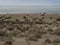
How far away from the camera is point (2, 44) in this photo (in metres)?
21.7

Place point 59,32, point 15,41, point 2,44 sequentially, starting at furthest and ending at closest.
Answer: point 59,32 < point 15,41 < point 2,44

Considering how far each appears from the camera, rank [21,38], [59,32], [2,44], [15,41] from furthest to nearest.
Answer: [59,32] → [21,38] → [15,41] → [2,44]

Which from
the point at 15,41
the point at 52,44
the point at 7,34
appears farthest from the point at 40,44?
the point at 7,34

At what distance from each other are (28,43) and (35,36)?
3.22m

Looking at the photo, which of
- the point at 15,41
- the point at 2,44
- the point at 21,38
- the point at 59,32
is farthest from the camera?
the point at 59,32

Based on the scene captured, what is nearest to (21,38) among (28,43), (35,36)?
(35,36)

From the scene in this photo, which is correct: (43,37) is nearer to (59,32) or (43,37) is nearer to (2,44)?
(59,32)

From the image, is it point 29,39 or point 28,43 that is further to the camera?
point 29,39

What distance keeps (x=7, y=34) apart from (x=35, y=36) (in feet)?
8.22

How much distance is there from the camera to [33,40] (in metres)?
24.1

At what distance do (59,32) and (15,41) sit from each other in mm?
5781

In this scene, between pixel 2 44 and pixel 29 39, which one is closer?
pixel 2 44

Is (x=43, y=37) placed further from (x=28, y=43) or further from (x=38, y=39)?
(x=28, y=43)

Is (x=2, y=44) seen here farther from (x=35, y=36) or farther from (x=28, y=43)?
(x=35, y=36)
